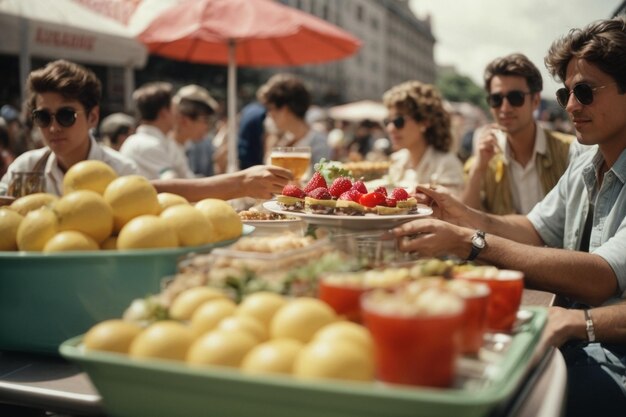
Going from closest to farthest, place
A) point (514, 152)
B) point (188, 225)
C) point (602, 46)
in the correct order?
point (188, 225) < point (602, 46) < point (514, 152)

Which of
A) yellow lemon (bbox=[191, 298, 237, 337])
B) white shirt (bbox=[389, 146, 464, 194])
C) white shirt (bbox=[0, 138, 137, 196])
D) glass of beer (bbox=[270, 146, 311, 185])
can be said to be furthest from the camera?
white shirt (bbox=[389, 146, 464, 194])

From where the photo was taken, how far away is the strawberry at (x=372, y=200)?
221cm

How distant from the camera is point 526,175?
4117 mm

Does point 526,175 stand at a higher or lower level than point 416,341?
higher

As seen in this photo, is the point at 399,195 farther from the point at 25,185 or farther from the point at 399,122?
the point at 399,122

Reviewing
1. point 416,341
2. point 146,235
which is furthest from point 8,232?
point 416,341

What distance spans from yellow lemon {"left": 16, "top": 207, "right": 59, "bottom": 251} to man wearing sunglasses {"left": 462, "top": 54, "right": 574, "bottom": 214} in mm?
3185

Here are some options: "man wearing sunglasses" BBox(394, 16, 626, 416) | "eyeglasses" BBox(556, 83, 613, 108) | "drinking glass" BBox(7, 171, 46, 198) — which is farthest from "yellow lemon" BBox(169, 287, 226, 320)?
"eyeglasses" BBox(556, 83, 613, 108)

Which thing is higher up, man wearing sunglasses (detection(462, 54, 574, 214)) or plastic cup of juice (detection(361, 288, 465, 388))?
man wearing sunglasses (detection(462, 54, 574, 214))

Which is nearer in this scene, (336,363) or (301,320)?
(336,363)

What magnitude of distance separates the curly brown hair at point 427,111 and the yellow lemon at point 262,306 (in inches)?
169

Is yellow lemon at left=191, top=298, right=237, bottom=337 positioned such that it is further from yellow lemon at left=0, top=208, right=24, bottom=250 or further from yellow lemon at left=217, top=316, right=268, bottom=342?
yellow lemon at left=0, top=208, right=24, bottom=250

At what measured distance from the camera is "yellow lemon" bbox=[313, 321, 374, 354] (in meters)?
0.94

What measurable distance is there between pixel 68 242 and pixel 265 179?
124cm
